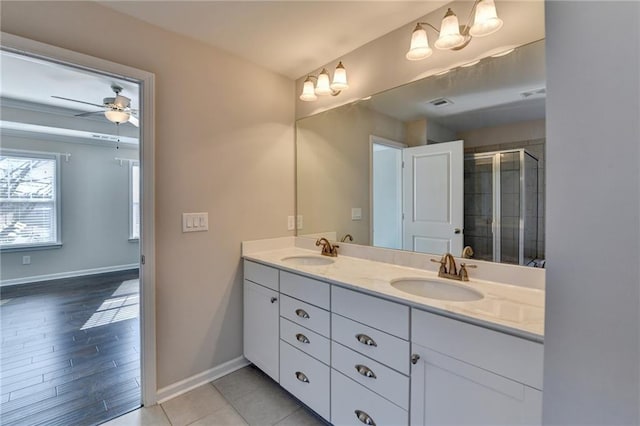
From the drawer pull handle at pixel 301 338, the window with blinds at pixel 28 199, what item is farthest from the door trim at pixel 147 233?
the window with blinds at pixel 28 199

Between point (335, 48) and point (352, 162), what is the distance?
808 millimetres

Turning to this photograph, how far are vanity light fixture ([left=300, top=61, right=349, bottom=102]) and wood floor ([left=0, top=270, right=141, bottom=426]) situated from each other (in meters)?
2.40

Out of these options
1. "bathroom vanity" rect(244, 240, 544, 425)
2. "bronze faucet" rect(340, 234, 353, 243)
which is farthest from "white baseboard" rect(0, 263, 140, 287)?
"bronze faucet" rect(340, 234, 353, 243)

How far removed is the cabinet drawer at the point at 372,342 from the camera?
1192 millimetres

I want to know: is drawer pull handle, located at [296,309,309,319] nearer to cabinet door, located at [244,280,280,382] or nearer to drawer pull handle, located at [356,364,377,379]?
cabinet door, located at [244,280,280,382]

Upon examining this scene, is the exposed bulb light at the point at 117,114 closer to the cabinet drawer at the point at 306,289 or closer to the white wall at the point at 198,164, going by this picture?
the white wall at the point at 198,164

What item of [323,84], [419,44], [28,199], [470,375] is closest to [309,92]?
[323,84]

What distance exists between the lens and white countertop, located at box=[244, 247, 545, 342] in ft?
3.14

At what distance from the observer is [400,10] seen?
5.30ft

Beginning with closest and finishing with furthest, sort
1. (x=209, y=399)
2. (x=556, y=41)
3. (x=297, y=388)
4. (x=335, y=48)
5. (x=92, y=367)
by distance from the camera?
(x=556, y=41), (x=297, y=388), (x=209, y=399), (x=335, y=48), (x=92, y=367)

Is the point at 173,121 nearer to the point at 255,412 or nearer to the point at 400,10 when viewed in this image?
the point at 400,10

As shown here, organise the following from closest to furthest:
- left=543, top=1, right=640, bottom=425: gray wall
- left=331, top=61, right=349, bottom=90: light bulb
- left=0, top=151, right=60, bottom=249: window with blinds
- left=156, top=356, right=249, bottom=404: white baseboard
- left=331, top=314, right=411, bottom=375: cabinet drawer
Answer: left=543, top=1, right=640, bottom=425: gray wall
left=331, top=314, right=411, bottom=375: cabinet drawer
left=156, top=356, right=249, bottom=404: white baseboard
left=331, top=61, right=349, bottom=90: light bulb
left=0, top=151, right=60, bottom=249: window with blinds

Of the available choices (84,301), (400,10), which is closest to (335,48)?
(400,10)

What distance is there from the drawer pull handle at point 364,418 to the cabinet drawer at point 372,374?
0.14 metres
